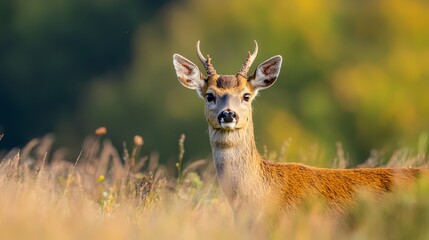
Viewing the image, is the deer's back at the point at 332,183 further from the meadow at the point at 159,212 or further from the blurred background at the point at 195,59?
the blurred background at the point at 195,59

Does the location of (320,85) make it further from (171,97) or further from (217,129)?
(217,129)

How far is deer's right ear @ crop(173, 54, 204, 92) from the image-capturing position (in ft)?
35.3

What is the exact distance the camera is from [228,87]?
10328mm

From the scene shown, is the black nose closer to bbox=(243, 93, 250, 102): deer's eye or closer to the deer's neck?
the deer's neck

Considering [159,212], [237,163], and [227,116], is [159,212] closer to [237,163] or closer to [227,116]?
[237,163]

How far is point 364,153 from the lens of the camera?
98.5 feet

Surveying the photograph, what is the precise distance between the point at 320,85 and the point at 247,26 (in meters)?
2.78

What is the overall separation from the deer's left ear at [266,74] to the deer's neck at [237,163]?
2.13 ft

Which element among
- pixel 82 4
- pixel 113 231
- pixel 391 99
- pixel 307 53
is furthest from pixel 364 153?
pixel 113 231

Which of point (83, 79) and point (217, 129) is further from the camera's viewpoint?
point (83, 79)

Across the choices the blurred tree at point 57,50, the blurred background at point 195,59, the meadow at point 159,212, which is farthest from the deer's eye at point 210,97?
the blurred tree at point 57,50

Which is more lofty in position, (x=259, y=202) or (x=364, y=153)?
(x=259, y=202)

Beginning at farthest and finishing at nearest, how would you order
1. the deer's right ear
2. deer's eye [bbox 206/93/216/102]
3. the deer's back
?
the deer's right ear < deer's eye [bbox 206/93/216/102] < the deer's back

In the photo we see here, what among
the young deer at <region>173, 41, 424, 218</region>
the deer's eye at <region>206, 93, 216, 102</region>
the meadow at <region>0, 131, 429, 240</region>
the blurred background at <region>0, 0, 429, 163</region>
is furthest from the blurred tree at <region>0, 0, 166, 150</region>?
the young deer at <region>173, 41, 424, 218</region>
